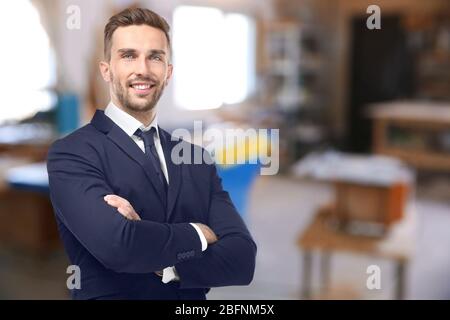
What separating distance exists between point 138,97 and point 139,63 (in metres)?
0.02

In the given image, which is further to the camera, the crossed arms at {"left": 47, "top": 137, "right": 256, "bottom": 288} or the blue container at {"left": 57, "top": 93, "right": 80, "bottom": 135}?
the blue container at {"left": 57, "top": 93, "right": 80, "bottom": 135}

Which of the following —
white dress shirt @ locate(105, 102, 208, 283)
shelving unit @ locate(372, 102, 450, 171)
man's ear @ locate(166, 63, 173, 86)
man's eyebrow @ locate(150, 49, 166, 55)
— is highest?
man's eyebrow @ locate(150, 49, 166, 55)

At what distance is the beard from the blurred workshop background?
1 centimetres

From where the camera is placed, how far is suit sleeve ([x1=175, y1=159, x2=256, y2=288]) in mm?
373

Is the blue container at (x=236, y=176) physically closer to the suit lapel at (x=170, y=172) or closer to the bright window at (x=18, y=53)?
the suit lapel at (x=170, y=172)

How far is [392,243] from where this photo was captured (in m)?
2.22

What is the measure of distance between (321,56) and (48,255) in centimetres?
515

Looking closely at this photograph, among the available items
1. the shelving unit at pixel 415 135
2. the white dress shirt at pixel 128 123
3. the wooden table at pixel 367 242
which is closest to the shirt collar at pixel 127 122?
the white dress shirt at pixel 128 123

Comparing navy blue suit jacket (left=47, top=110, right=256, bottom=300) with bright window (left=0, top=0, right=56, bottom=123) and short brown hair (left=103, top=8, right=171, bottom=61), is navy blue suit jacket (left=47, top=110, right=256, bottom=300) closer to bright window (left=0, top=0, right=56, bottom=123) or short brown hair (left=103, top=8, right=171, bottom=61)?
short brown hair (left=103, top=8, right=171, bottom=61)

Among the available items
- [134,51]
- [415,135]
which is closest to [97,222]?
[134,51]

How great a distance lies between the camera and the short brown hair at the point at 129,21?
338mm

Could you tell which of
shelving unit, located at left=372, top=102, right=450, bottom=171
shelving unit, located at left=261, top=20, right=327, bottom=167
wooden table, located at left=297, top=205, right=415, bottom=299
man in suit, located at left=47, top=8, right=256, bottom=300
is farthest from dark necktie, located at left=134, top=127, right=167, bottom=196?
shelving unit, located at left=261, top=20, right=327, bottom=167

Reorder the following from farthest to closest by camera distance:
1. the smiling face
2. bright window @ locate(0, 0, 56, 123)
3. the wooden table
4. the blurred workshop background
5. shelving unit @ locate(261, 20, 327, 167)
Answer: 1. shelving unit @ locate(261, 20, 327, 167)
2. the wooden table
3. bright window @ locate(0, 0, 56, 123)
4. the blurred workshop background
5. the smiling face

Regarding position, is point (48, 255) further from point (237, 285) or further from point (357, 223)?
point (237, 285)
